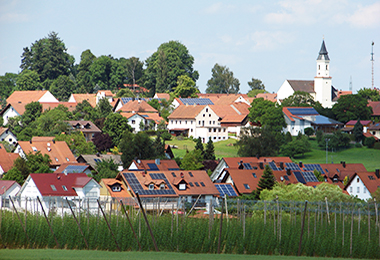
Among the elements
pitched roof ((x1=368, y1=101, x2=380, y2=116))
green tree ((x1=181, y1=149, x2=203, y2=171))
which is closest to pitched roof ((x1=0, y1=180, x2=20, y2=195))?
green tree ((x1=181, y1=149, x2=203, y2=171))

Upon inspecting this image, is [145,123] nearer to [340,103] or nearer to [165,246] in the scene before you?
[340,103]

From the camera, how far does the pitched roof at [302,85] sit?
110 meters

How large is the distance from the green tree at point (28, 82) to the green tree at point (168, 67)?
842 inches

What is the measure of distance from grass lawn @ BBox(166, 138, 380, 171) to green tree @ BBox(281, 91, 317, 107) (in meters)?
18.7

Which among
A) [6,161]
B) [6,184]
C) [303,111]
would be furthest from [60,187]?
[303,111]

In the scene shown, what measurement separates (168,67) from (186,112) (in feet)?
134

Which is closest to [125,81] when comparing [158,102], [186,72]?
[186,72]

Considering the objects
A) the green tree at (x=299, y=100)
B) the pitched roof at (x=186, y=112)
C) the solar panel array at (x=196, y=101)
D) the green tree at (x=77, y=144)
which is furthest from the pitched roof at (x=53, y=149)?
the solar panel array at (x=196, y=101)

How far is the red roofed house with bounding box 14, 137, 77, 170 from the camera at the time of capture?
65.3 m

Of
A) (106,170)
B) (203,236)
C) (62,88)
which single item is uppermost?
(62,88)

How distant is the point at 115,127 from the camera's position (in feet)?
261

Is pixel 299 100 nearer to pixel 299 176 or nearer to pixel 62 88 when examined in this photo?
pixel 299 176

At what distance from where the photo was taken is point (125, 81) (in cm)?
13938

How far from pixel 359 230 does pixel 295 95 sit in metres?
75.4
